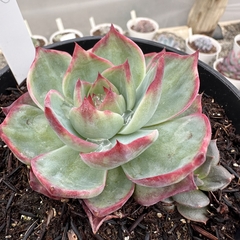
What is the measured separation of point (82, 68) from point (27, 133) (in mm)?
174

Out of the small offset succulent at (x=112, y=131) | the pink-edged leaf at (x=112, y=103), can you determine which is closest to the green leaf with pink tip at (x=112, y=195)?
the small offset succulent at (x=112, y=131)

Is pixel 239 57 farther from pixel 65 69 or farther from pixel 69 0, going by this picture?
pixel 65 69

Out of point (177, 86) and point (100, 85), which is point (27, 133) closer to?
point (100, 85)


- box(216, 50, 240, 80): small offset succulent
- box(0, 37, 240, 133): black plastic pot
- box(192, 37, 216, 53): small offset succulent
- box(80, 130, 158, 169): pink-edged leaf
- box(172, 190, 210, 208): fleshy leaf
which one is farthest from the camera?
box(192, 37, 216, 53): small offset succulent

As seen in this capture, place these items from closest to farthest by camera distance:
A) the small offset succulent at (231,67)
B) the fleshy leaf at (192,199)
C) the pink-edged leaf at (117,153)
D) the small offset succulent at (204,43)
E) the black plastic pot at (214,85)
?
the pink-edged leaf at (117,153), the fleshy leaf at (192,199), the black plastic pot at (214,85), the small offset succulent at (231,67), the small offset succulent at (204,43)

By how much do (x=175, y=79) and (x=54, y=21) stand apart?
1412 mm

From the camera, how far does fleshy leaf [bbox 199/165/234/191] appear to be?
23.8 inches

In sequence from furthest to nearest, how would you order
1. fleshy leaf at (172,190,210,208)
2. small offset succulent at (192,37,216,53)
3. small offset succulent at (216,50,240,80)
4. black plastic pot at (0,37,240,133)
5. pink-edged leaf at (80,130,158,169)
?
small offset succulent at (192,37,216,53) → small offset succulent at (216,50,240,80) → black plastic pot at (0,37,240,133) → fleshy leaf at (172,190,210,208) → pink-edged leaf at (80,130,158,169)

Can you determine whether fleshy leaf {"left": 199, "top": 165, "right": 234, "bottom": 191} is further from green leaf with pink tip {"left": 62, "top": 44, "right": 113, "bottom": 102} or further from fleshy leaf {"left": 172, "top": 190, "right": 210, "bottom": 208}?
green leaf with pink tip {"left": 62, "top": 44, "right": 113, "bottom": 102}

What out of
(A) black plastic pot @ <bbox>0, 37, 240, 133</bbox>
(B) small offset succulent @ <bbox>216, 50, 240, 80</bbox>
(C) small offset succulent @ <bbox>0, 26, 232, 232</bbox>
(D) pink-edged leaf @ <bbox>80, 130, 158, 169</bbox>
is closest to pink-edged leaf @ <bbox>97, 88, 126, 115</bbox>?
(C) small offset succulent @ <bbox>0, 26, 232, 232</bbox>

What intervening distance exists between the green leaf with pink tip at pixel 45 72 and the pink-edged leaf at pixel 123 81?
12cm

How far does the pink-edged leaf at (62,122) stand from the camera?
0.50 m

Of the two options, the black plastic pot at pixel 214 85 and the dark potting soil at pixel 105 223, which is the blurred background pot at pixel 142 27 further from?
the dark potting soil at pixel 105 223

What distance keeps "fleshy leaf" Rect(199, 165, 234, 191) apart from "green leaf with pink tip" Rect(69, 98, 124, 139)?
0.21m
